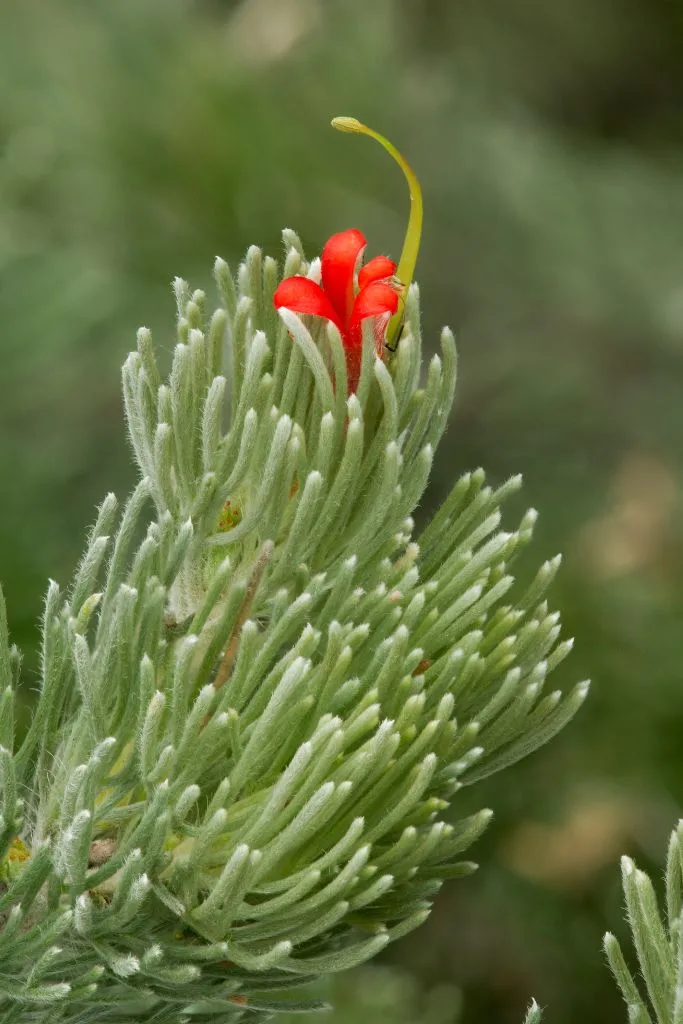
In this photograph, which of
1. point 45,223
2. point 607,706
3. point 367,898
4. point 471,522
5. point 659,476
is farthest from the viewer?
point 659,476

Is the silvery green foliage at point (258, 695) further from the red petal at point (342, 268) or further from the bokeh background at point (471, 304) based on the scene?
the bokeh background at point (471, 304)

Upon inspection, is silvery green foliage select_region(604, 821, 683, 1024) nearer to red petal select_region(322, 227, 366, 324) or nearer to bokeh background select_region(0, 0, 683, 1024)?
red petal select_region(322, 227, 366, 324)

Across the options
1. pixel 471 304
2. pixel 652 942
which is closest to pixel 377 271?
pixel 652 942

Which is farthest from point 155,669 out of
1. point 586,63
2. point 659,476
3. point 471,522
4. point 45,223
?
point 586,63

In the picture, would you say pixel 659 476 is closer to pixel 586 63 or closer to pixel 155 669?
pixel 586 63

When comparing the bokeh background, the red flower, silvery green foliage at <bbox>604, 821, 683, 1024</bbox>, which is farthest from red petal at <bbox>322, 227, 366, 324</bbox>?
the bokeh background
